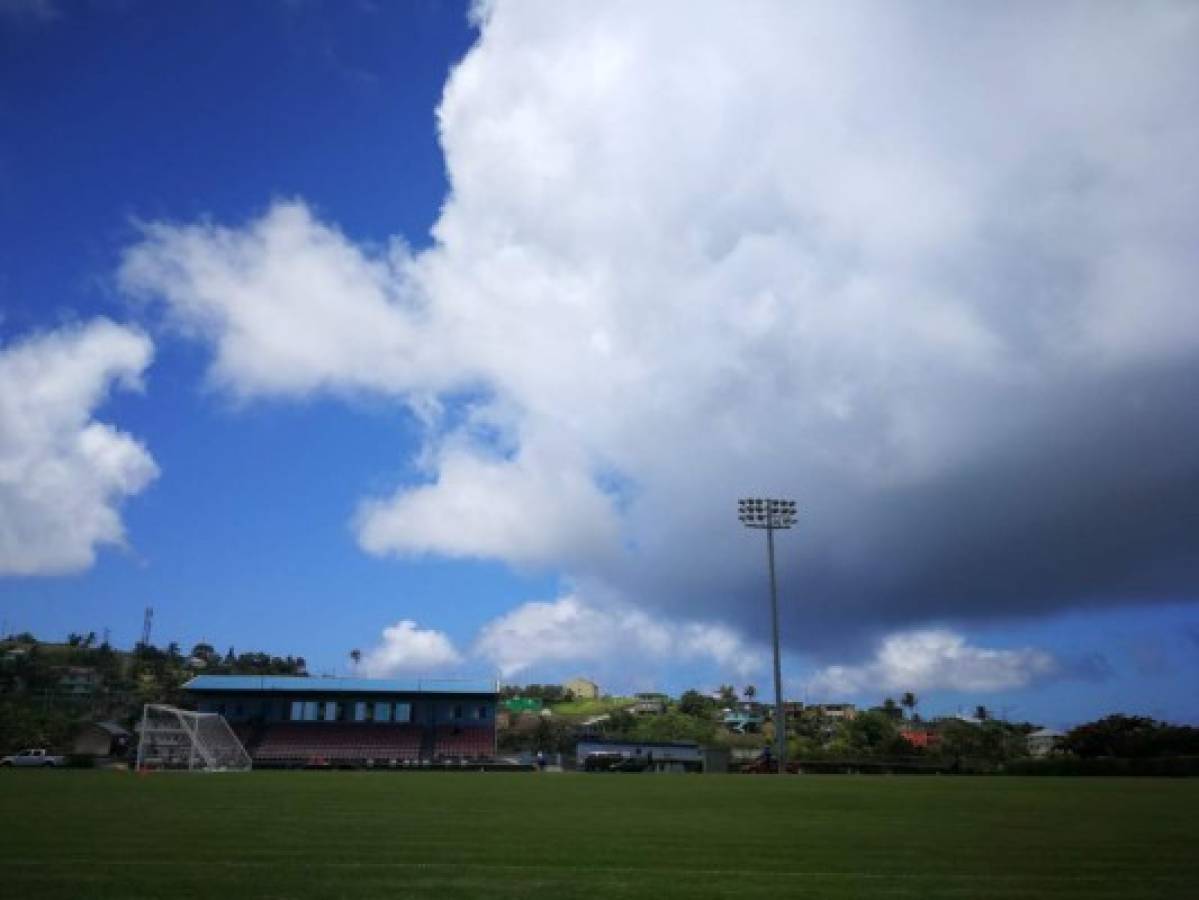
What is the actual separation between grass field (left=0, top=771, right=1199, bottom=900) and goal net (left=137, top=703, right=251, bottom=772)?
34.1m

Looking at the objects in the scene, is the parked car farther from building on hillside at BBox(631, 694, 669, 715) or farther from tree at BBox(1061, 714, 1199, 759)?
building on hillside at BBox(631, 694, 669, 715)

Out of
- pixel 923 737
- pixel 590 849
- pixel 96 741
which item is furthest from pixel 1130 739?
pixel 96 741

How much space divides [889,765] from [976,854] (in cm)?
4663

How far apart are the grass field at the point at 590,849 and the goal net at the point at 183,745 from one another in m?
34.1

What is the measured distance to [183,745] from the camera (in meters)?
58.9

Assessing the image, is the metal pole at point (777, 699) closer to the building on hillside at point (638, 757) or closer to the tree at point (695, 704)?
the building on hillside at point (638, 757)

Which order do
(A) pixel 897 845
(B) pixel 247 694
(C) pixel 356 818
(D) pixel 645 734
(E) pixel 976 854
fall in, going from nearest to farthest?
(E) pixel 976 854, (A) pixel 897 845, (C) pixel 356 818, (B) pixel 247 694, (D) pixel 645 734

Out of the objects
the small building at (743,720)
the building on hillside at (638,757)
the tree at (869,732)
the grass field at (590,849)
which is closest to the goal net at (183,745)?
the building on hillside at (638,757)

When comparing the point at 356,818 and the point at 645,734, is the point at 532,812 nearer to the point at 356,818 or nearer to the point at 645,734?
the point at 356,818

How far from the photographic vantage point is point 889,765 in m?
56.0

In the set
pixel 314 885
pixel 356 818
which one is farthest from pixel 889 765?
pixel 314 885

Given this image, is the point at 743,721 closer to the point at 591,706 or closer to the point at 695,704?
the point at 695,704

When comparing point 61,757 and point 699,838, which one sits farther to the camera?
point 61,757

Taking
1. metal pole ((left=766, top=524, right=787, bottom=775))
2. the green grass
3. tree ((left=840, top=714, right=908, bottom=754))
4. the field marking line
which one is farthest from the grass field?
the green grass
